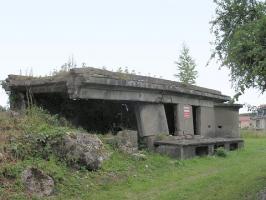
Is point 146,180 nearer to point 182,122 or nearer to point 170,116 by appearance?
point 182,122

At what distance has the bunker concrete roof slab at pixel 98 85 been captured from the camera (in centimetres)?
1311

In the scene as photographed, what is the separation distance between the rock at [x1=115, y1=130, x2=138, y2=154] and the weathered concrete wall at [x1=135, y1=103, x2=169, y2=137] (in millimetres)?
1014

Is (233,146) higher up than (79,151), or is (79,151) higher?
Answer: (79,151)

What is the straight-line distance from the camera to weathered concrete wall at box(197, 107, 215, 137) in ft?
66.5

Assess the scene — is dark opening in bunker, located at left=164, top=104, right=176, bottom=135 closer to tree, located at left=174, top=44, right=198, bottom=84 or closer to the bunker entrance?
the bunker entrance

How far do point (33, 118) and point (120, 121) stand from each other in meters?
4.87

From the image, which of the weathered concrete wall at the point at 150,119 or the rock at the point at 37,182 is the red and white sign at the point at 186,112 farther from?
the rock at the point at 37,182

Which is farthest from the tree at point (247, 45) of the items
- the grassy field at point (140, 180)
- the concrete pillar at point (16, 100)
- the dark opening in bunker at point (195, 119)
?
the dark opening in bunker at point (195, 119)

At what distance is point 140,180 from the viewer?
11.4m

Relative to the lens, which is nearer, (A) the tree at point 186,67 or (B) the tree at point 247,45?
(B) the tree at point 247,45

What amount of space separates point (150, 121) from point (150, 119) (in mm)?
71

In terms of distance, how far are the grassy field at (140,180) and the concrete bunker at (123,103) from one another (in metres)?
1.90

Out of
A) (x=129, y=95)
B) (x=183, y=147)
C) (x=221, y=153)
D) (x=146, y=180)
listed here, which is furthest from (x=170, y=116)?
(x=146, y=180)

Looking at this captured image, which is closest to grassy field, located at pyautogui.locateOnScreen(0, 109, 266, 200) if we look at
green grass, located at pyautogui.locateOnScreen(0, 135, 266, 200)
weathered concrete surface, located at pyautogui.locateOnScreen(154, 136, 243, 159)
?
green grass, located at pyautogui.locateOnScreen(0, 135, 266, 200)
